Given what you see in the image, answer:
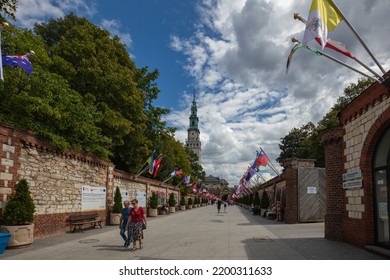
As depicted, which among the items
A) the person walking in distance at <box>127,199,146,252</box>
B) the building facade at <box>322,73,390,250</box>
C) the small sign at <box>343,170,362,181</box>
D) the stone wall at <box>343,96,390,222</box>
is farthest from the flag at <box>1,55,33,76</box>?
the small sign at <box>343,170,362,181</box>

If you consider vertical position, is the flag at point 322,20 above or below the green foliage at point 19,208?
above

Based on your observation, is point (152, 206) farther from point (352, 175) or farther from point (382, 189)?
point (382, 189)

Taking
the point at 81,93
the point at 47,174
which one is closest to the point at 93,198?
the point at 47,174

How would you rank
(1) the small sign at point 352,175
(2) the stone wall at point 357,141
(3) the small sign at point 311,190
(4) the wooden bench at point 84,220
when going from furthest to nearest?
1. (3) the small sign at point 311,190
2. (4) the wooden bench at point 84,220
3. (1) the small sign at point 352,175
4. (2) the stone wall at point 357,141

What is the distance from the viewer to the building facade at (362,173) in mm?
9406

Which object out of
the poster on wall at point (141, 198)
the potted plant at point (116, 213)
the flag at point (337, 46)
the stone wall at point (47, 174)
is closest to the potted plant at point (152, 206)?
the poster on wall at point (141, 198)

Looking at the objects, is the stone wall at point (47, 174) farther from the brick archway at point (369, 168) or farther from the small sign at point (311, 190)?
the small sign at point (311, 190)

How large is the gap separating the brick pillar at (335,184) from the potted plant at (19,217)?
1109 centimetres

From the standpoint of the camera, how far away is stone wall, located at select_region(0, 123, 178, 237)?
1125 cm

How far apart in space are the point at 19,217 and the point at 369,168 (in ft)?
38.5

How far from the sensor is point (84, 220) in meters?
16.4

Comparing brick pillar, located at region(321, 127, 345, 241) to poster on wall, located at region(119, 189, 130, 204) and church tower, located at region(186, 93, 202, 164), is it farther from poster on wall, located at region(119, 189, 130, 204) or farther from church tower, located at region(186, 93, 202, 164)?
church tower, located at region(186, 93, 202, 164)

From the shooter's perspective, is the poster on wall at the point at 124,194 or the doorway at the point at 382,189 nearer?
the doorway at the point at 382,189
